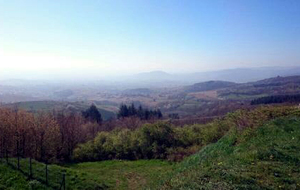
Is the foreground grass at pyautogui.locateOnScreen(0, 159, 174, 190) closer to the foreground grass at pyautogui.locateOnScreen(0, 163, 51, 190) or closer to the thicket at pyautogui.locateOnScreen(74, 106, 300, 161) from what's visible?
the foreground grass at pyautogui.locateOnScreen(0, 163, 51, 190)

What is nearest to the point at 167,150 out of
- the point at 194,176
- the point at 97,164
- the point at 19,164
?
the point at 97,164

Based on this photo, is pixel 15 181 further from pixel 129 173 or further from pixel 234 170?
pixel 234 170

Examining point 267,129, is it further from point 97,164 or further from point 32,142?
point 32,142

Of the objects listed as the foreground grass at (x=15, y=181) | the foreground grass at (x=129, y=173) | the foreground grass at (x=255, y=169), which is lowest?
the foreground grass at (x=129, y=173)

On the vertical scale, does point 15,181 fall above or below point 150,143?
above

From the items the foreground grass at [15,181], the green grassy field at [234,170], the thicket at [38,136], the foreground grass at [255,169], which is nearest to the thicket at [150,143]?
the thicket at [38,136]

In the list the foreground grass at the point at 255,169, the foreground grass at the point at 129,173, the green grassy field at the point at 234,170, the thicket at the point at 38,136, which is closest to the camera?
the foreground grass at the point at 255,169

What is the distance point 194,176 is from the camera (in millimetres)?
10164

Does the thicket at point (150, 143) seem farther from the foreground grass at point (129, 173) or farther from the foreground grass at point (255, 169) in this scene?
the foreground grass at point (255, 169)

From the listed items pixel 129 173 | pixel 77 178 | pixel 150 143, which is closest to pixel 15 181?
pixel 77 178

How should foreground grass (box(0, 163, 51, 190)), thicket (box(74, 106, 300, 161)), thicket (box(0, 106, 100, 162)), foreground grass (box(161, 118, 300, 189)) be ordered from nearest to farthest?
foreground grass (box(161, 118, 300, 189)), foreground grass (box(0, 163, 51, 190)), thicket (box(0, 106, 100, 162)), thicket (box(74, 106, 300, 161))

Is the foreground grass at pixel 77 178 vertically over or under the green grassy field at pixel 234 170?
under

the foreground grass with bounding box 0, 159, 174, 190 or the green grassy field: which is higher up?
the green grassy field

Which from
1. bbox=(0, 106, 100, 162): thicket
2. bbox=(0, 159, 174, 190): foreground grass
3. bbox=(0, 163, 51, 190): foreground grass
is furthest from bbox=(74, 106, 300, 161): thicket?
bbox=(0, 163, 51, 190): foreground grass
